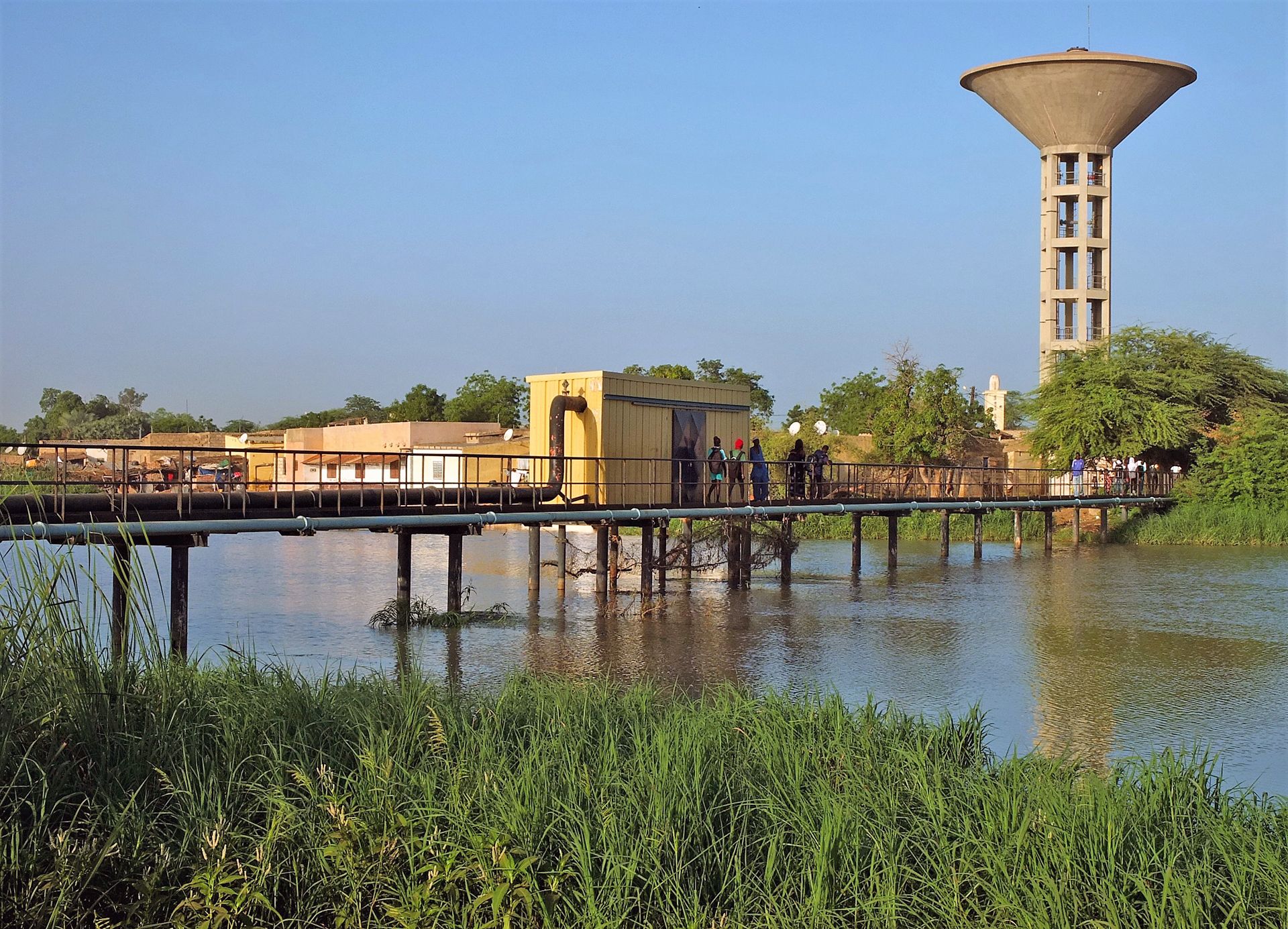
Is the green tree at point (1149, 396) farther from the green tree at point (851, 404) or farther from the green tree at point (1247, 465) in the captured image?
the green tree at point (851, 404)

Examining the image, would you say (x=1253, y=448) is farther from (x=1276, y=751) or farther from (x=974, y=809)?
(x=974, y=809)

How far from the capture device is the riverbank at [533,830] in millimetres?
6152

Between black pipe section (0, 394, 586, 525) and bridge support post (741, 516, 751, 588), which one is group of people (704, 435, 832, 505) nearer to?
bridge support post (741, 516, 751, 588)

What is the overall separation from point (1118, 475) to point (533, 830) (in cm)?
3993

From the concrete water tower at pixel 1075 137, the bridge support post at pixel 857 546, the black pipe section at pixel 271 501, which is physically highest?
the concrete water tower at pixel 1075 137

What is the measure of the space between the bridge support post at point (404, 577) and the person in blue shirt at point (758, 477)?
786cm

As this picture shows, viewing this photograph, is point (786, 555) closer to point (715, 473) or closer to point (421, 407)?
point (715, 473)

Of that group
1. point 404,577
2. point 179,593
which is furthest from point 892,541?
point 179,593

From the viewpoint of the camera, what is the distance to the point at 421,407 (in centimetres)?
8825

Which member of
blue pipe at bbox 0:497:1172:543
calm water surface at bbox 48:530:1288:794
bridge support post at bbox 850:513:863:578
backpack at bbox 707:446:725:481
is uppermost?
backpack at bbox 707:446:725:481

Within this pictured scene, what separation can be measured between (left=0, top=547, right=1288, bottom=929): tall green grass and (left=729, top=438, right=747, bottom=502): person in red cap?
57.1ft

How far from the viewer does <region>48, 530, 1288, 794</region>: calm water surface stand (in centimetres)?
1360

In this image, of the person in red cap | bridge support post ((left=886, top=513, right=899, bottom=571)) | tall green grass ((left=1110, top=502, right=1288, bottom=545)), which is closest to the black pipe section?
the person in red cap

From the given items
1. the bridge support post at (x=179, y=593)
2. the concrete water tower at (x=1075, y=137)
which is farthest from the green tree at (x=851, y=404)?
the bridge support post at (x=179, y=593)
